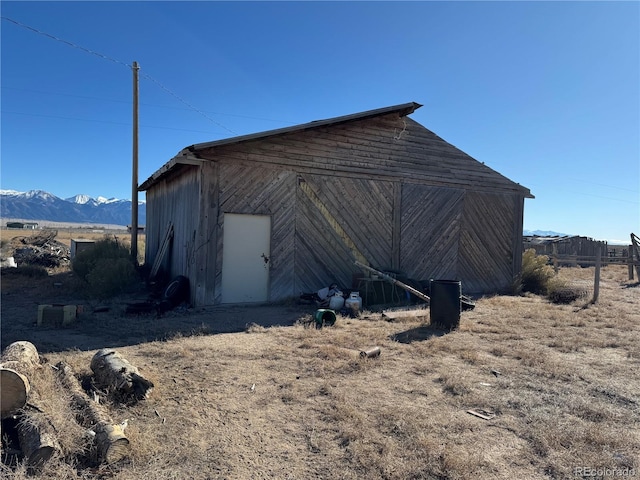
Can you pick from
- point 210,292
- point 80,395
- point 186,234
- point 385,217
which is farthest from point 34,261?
point 80,395

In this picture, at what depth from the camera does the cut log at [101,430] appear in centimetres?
324

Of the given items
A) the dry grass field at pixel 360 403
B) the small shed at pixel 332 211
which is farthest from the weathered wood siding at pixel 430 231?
the dry grass field at pixel 360 403

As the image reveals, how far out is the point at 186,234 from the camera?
10789 millimetres

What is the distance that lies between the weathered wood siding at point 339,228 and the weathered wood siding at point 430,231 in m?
0.67

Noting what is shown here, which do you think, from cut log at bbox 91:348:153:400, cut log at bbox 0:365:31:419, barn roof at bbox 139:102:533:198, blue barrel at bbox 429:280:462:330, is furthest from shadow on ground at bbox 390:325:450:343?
barn roof at bbox 139:102:533:198

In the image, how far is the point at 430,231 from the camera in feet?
42.7

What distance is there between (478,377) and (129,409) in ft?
13.5

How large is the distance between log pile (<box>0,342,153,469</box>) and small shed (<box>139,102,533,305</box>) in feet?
17.4

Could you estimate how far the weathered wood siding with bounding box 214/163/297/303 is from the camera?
32.6 feet

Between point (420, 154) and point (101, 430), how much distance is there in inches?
446

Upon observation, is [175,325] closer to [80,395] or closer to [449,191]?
[80,395]

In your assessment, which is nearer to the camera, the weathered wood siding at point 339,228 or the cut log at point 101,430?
the cut log at point 101,430

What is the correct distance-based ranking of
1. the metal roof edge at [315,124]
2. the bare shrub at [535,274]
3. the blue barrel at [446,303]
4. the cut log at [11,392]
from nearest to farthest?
1. the cut log at [11,392]
2. the blue barrel at [446,303]
3. the metal roof edge at [315,124]
4. the bare shrub at [535,274]

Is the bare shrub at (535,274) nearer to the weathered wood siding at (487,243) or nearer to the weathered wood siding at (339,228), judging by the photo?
the weathered wood siding at (487,243)
